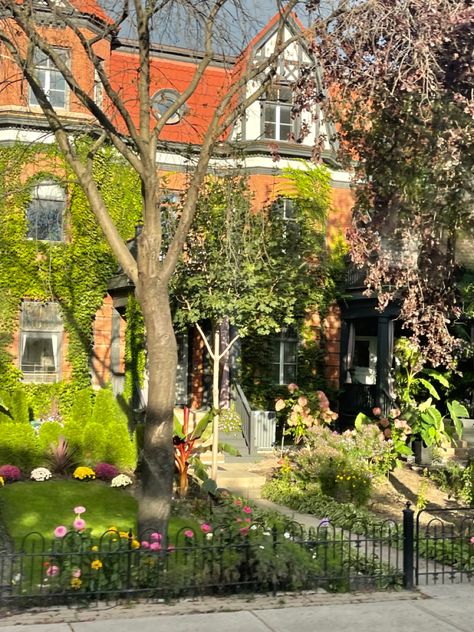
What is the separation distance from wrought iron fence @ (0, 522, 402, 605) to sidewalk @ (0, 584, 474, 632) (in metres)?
0.19

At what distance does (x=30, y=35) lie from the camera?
888 cm

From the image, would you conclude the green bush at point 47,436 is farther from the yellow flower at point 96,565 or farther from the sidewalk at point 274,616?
the sidewalk at point 274,616

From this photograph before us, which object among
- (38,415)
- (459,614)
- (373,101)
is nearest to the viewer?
(459,614)

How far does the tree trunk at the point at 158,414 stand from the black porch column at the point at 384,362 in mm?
12008

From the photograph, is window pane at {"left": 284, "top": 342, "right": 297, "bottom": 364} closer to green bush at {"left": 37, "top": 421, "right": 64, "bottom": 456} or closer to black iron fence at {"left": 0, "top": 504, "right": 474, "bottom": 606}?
green bush at {"left": 37, "top": 421, "right": 64, "bottom": 456}

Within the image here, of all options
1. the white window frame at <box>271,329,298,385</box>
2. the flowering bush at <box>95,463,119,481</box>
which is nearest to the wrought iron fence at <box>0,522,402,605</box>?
the flowering bush at <box>95,463,119,481</box>

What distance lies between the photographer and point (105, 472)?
15.2 m

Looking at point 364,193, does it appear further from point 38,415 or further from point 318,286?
point 38,415

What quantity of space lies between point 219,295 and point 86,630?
29.9 feet

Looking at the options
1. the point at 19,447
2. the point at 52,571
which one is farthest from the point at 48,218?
the point at 52,571

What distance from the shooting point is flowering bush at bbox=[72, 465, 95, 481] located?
14953mm

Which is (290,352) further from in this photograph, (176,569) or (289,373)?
(176,569)

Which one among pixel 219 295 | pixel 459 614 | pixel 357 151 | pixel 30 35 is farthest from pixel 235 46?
pixel 459 614

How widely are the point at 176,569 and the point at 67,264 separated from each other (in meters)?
14.5
